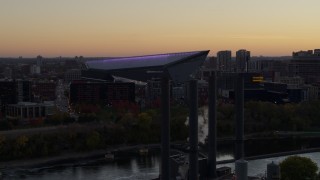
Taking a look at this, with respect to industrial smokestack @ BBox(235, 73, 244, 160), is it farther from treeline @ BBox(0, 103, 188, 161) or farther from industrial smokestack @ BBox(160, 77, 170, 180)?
treeline @ BBox(0, 103, 188, 161)

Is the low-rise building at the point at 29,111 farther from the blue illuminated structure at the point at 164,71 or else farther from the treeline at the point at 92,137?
the blue illuminated structure at the point at 164,71

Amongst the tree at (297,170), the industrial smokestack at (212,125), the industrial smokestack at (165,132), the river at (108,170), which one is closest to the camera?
the industrial smokestack at (165,132)

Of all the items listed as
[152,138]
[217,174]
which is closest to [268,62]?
[152,138]

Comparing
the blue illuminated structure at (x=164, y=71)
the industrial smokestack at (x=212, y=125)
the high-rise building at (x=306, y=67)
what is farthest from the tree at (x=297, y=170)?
the high-rise building at (x=306, y=67)

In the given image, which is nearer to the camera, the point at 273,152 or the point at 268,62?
the point at 273,152

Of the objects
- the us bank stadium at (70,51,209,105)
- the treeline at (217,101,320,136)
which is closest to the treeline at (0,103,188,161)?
the treeline at (217,101,320,136)

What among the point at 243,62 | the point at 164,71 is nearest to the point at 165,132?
the point at 164,71

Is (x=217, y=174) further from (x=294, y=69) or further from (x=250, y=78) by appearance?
(x=294, y=69)

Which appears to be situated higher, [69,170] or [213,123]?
[213,123]
